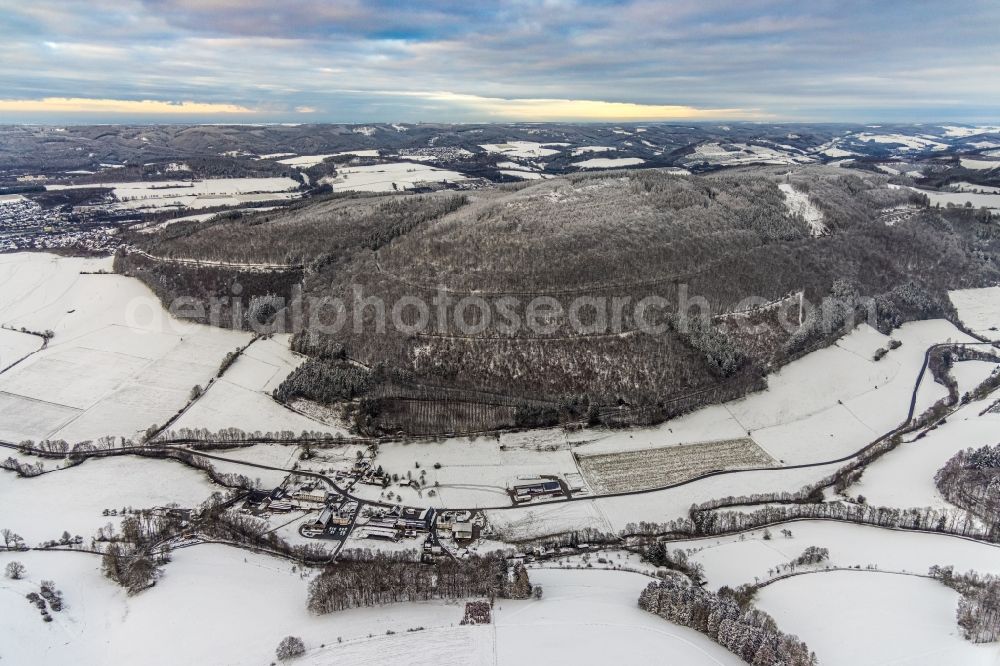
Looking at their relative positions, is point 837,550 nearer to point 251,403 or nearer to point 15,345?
point 251,403

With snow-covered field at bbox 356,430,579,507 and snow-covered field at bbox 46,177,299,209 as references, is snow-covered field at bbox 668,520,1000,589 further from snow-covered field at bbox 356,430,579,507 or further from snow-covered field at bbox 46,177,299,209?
snow-covered field at bbox 46,177,299,209

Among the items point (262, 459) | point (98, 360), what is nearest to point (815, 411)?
point (262, 459)

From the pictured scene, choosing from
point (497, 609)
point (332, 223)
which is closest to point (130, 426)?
point (497, 609)

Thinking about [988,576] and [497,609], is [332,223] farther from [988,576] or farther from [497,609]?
[988,576]

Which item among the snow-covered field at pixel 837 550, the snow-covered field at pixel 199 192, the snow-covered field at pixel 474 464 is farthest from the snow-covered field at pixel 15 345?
the snow-covered field at pixel 199 192

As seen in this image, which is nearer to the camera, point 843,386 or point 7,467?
point 7,467
